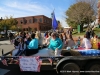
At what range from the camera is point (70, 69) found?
5492 millimetres

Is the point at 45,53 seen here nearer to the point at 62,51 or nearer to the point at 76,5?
the point at 62,51

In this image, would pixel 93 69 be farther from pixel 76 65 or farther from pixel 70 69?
pixel 70 69

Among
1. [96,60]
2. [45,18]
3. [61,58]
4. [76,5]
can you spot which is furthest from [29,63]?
[45,18]

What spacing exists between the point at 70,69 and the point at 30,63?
134 centimetres

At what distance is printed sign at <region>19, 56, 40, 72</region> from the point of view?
18.3 feet

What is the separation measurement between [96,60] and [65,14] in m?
49.4

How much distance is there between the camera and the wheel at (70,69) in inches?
215

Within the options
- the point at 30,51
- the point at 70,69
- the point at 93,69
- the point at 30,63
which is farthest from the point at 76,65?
the point at 30,51

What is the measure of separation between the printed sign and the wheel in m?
0.84

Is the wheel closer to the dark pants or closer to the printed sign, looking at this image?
the printed sign

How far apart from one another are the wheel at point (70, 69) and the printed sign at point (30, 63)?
0.84m

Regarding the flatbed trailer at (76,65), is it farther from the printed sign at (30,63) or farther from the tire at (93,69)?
the printed sign at (30,63)

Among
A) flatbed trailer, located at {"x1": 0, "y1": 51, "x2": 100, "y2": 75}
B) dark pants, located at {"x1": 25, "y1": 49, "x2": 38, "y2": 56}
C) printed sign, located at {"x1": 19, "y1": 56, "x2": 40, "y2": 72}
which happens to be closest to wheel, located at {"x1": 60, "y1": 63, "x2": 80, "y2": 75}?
flatbed trailer, located at {"x1": 0, "y1": 51, "x2": 100, "y2": 75}

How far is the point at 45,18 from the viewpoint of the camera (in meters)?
96.5
